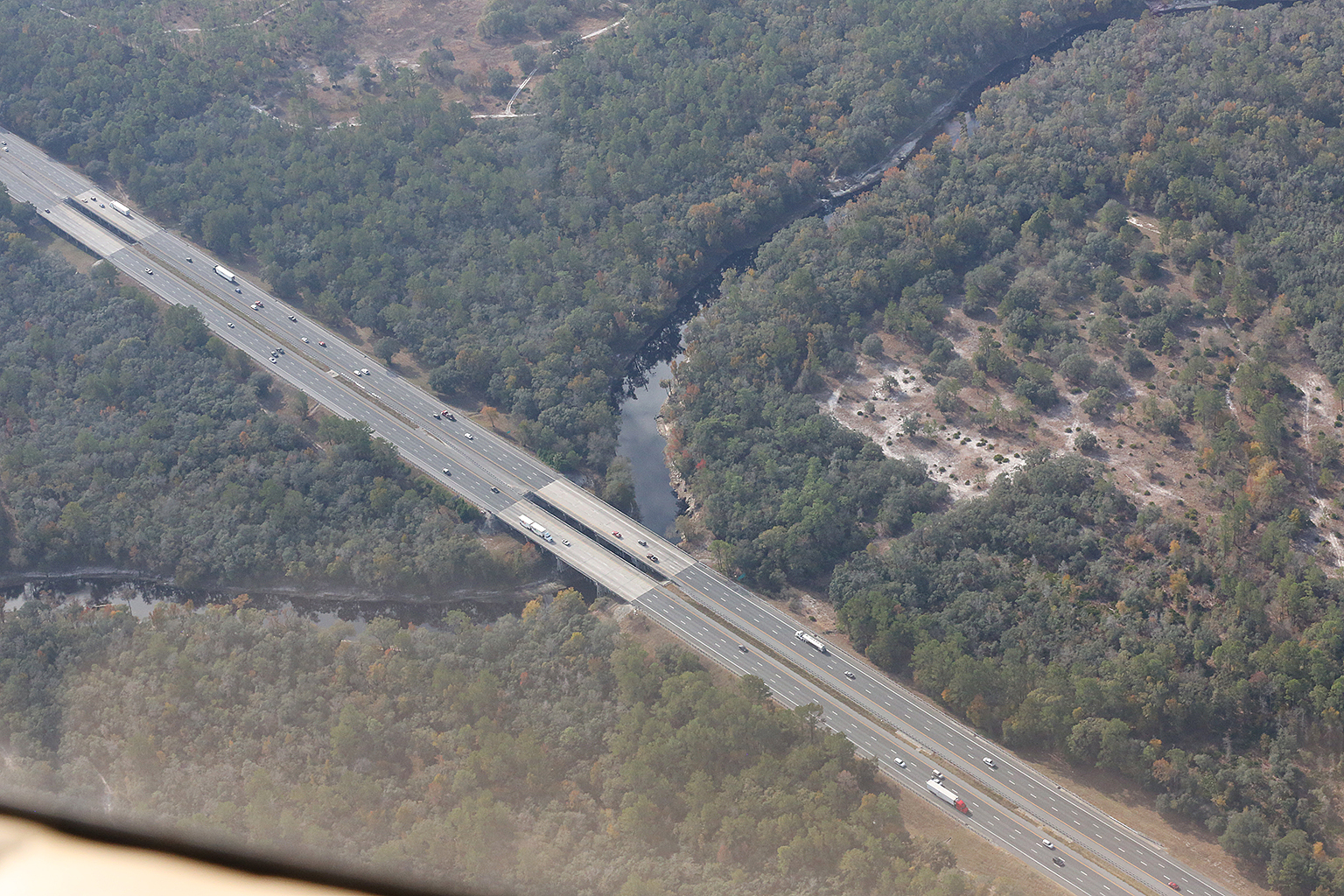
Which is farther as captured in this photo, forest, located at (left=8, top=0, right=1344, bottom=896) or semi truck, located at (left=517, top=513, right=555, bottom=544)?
semi truck, located at (left=517, top=513, right=555, bottom=544)

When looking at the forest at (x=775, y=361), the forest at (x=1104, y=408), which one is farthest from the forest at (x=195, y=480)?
the forest at (x=1104, y=408)

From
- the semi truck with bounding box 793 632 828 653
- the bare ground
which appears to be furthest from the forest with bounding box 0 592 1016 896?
the bare ground

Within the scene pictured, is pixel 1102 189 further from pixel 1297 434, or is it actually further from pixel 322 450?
pixel 322 450

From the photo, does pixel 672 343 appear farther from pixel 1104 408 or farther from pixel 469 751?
pixel 469 751

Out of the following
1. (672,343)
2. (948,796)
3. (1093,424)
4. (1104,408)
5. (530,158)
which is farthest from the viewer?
(530,158)

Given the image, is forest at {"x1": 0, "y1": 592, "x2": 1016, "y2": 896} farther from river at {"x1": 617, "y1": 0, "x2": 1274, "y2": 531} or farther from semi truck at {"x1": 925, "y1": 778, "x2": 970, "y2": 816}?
river at {"x1": 617, "y1": 0, "x2": 1274, "y2": 531}

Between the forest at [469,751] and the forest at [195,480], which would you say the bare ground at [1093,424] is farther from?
the forest at [195,480]

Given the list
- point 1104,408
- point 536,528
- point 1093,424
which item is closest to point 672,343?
point 536,528
